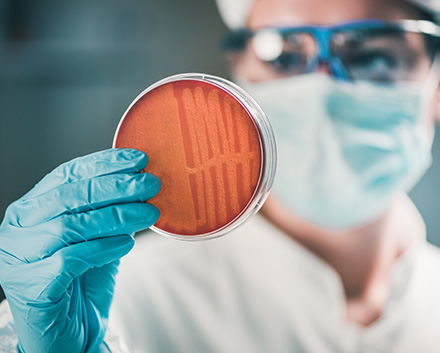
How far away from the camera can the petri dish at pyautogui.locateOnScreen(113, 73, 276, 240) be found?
2.93 ft

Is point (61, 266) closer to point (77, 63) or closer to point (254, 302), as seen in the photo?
point (254, 302)

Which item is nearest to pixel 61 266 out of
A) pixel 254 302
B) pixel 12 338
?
pixel 12 338

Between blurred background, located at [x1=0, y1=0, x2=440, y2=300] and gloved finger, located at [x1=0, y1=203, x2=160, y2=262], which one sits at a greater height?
blurred background, located at [x1=0, y1=0, x2=440, y2=300]

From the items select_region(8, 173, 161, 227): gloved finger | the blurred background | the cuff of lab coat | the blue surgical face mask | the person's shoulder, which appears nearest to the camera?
select_region(8, 173, 161, 227): gloved finger

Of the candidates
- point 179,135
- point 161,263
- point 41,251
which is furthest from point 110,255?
point 161,263

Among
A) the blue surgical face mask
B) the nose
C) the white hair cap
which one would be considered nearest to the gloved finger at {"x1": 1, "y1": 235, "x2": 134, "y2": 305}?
the blue surgical face mask

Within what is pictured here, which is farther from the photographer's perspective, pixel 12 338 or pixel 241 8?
pixel 241 8

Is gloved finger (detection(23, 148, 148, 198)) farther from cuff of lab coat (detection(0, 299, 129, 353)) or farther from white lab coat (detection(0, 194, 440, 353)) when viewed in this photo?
white lab coat (detection(0, 194, 440, 353))

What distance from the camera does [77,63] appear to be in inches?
116

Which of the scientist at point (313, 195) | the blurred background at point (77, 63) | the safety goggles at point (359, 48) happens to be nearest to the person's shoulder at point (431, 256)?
the scientist at point (313, 195)

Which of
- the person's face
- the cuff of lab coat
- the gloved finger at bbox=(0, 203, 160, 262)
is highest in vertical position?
the person's face

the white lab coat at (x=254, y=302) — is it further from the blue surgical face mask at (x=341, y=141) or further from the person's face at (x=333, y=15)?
the person's face at (x=333, y=15)

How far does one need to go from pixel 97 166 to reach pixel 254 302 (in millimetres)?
916

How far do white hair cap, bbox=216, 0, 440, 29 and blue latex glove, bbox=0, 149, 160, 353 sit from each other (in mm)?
1071
